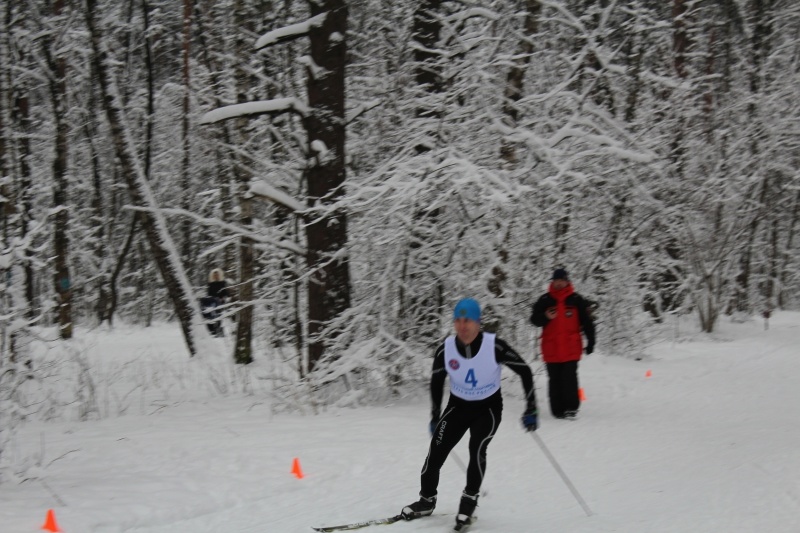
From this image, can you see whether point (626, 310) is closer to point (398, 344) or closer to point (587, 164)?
point (587, 164)

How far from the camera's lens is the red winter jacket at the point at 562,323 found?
9664mm

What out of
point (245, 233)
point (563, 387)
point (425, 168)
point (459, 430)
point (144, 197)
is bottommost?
point (563, 387)

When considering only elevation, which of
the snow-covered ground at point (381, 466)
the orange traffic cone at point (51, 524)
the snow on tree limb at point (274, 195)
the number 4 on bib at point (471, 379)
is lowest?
the snow-covered ground at point (381, 466)

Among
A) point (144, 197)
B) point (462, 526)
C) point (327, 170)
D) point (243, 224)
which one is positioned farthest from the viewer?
point (243, 224)

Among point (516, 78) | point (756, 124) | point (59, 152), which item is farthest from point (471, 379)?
point (756, 124)

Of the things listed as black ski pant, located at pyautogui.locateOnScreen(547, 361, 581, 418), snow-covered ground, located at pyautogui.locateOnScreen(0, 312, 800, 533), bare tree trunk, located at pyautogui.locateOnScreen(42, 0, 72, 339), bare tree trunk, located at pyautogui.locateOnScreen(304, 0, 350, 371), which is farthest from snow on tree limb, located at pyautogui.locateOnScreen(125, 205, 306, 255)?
bare tree trunk, located at pyautogui.locateOnScreen(42, 0, 72, 339)

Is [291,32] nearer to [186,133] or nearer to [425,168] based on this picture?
[425,168]

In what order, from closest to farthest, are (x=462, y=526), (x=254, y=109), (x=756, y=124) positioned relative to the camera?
(x=462, y=526)
(x=254, y=109)
(x=756, y=124)

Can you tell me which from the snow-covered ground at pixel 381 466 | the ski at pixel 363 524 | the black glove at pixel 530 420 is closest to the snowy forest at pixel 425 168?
the snow-covered ground at pixel 381 466

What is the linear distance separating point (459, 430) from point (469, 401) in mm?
245

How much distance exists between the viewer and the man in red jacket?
380 inches

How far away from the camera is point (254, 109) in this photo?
9.92 m

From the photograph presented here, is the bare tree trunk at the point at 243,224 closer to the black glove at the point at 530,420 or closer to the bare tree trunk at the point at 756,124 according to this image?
the black glove at the point at 530,420

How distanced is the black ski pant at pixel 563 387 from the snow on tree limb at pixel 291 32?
210 inches
